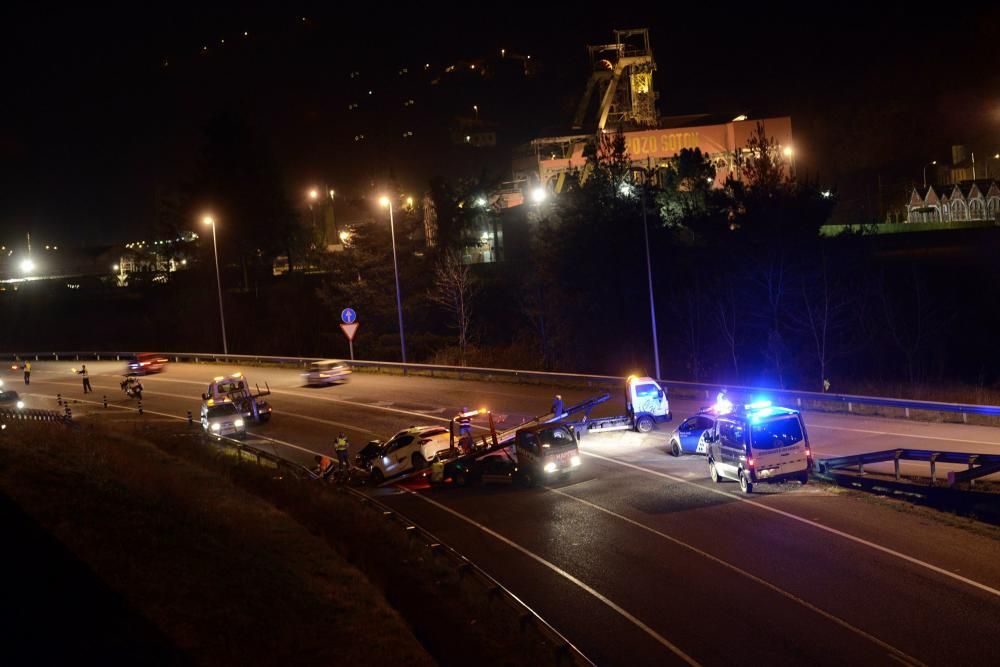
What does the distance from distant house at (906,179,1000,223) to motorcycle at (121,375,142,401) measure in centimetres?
6574

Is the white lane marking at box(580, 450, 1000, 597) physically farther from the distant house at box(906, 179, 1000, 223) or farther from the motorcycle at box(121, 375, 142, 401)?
the distant house at box(906, 179, 1000, 223)

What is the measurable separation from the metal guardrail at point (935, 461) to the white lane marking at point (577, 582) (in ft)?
24.2

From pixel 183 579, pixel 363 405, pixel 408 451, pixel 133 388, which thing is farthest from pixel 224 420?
pixel 183 579

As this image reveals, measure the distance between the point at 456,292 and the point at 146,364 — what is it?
20198 mm

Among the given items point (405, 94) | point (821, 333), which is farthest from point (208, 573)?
point (405, 94)

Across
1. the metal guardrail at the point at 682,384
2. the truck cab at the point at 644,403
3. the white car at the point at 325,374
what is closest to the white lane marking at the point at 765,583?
the truck cab at the point at 644,403

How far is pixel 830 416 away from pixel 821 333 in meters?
20.8

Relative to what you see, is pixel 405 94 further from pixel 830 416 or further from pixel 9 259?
pixel 830 416

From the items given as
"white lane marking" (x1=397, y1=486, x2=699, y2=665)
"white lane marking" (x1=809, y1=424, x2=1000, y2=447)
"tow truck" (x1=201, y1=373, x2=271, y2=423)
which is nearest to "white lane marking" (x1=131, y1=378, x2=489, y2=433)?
"tow truck" (x1=201, y1=373, x2=271, y2=423)

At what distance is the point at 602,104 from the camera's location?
7362 cm

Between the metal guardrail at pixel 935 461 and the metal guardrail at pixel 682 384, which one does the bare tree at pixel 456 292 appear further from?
the metal guardrail at pixel 935 461

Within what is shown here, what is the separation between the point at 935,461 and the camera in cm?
1902

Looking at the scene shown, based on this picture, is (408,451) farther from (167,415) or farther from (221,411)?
(167,415)

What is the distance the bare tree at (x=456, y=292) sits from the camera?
60750 mm
